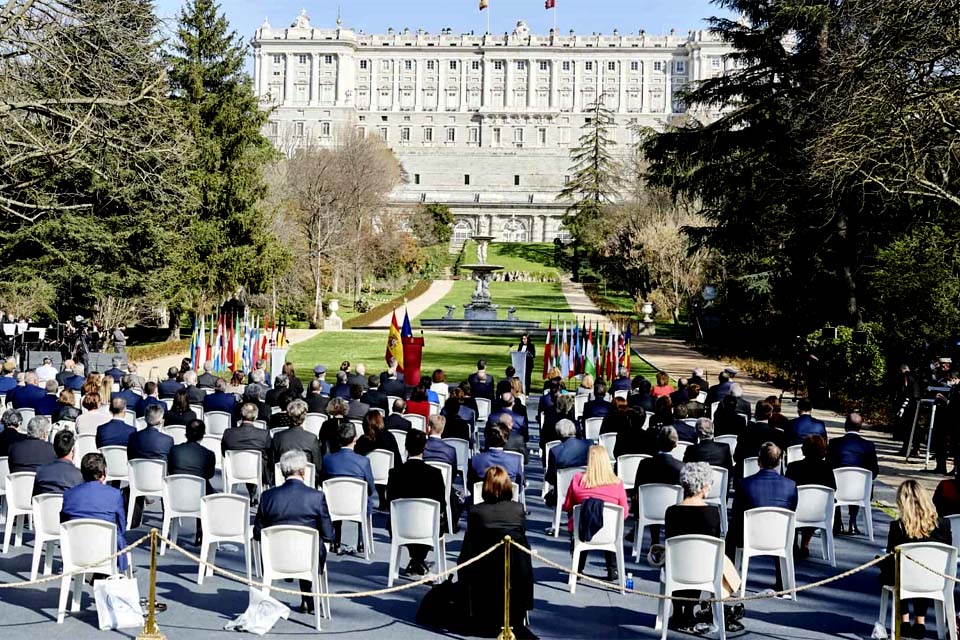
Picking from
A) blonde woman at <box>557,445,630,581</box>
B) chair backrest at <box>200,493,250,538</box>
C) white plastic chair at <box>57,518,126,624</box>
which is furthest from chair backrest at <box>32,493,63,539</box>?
blonde woman at <box>557,445,630,581</box>

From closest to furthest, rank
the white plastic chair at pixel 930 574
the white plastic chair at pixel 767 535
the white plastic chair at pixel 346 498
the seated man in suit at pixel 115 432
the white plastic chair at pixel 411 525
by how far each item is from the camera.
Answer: the white plastic chair at pixel 930 574 → the white plastic chair at pixel 767 535 → the white plastic chair at pixel 411 525 → the white plastic chair at pixel 346 498 → the seated man in suit at pixel 115 432

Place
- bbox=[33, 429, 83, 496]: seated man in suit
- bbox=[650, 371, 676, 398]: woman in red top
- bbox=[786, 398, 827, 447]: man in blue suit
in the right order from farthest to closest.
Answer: bbox=[650, 371, 676, 398]: woman in red top, bbox=[786, 398, 827, 447]: man in blue suit, bbox=[33, 429, 83, 496]: seated man in suit

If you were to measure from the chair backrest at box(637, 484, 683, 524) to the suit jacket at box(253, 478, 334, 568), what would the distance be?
312cm

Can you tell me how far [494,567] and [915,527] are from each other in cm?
312

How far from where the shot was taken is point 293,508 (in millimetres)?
8695

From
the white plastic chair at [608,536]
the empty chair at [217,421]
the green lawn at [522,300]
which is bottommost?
the white plastic chair at [608,536]

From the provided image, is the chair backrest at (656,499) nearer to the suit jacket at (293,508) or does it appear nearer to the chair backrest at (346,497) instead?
the chair backrest at (346,497)

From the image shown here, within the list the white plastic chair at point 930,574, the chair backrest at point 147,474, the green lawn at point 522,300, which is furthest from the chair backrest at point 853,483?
the green lawn at point 522,300

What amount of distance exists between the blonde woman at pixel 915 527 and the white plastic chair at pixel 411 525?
3607 mm

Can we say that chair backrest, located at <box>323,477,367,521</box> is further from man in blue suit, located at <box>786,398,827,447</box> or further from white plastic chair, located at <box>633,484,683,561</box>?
man in blue suit, located at <box>786,398,827,447</box>

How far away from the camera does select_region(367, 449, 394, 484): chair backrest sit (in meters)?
11.8

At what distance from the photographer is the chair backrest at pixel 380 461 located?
11.8 meters

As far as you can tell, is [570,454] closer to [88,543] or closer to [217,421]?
[88,543]

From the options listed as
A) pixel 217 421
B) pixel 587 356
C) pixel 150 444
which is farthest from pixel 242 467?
pixel 587 356
